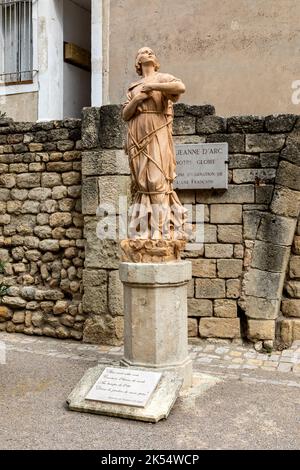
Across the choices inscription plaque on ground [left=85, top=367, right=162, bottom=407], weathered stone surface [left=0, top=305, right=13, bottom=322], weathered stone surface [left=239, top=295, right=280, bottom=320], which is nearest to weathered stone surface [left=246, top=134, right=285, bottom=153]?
weathered stone surface [left=239, top=295, right=280, bottom=320]

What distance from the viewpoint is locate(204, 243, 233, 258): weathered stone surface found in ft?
19.1

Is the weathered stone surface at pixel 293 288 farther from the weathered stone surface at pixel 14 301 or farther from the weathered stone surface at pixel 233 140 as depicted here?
the weathered stone surface at pixel 14 301

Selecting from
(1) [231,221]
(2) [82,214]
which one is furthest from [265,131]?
(2) [82,214]

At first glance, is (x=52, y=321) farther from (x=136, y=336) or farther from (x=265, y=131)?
(x=265, y=131)

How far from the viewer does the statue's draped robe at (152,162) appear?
4.12 meters

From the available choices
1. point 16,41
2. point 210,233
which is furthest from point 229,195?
point 16,41

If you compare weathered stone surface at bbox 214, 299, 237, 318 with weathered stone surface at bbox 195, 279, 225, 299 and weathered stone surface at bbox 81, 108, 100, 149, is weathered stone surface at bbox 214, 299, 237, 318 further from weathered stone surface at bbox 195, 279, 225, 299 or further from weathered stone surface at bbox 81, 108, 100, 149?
weathered stone surface at bbox 81, 108, 100, 149

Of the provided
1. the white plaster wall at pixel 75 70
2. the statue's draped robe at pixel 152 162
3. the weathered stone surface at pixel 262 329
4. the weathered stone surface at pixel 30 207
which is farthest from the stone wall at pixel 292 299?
the white plaster wall at pixel 75 70

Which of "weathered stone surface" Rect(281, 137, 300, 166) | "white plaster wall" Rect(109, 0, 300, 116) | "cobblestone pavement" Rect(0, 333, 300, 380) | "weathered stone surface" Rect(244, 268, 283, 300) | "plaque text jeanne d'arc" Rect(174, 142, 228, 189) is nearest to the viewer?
"cobblestone pavement" Rect(0, 333, 300, 380)

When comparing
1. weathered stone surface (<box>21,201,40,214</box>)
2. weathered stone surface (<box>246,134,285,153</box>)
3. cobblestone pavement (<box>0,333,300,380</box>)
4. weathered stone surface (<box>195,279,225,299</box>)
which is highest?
weathered stone surface (<box>246,134,285,153</box>)

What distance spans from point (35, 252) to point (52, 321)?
0.91 metres

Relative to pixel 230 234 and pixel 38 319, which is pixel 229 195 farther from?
pixel 38 319

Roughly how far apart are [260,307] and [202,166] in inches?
67.6

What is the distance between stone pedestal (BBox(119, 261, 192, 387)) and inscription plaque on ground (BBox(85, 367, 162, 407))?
0.26 meters
